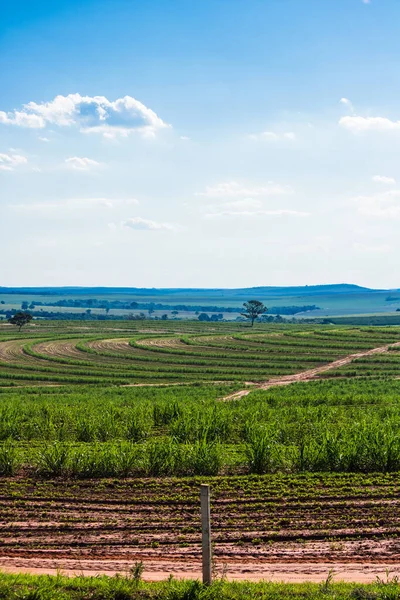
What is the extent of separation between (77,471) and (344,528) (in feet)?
25.9

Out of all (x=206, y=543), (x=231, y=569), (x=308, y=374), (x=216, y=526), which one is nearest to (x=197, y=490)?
(x=216, y=526)

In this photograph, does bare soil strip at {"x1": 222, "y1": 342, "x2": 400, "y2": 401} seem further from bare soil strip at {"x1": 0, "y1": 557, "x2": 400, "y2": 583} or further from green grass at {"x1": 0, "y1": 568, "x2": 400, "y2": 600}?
green grass at {"x1": 0, "y1": 568, "x2": 400, "y2": 600}

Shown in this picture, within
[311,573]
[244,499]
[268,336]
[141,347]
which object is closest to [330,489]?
[244,499]

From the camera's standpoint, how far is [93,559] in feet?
36.9

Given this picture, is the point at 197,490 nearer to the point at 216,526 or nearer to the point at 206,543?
the point at 216,526

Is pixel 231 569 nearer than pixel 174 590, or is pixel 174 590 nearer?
pixel 174 590

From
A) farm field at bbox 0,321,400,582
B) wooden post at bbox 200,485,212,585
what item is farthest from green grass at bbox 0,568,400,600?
farm field at bbox 0,321,400,582

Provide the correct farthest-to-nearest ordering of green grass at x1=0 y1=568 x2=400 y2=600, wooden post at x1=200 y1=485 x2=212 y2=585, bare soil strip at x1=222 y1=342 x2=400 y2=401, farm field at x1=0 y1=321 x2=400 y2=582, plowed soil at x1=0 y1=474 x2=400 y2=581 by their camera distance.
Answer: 1. bare soil strip at x1=222 y1=342 x2=400 y2=401
2. farm field at x1=0 y1=321 x2=400 y2=582
3. plowed soil at x1=0 y1=474 x2=400 y2=581
4. wooden post at x1=200 y1=485 x2=212 y2=585
5. green grass at x1=0 y1=568 x2=400 y2=600

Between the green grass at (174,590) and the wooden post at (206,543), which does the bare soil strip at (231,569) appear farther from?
the wooden post at (206,543)

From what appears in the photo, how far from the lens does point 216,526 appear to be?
42.1ft

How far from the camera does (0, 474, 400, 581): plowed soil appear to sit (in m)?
10.9

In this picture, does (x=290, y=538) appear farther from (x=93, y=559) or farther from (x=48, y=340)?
(x=48, y=340)

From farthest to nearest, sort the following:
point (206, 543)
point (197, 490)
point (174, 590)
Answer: point (197, 490) → point (206, 543) → point (174, 590)

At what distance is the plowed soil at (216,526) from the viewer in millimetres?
10859
